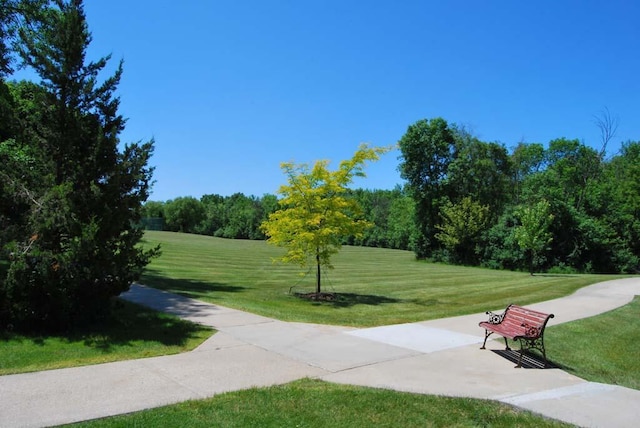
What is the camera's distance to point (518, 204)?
49562 millimetres

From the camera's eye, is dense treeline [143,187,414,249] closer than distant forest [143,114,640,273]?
No

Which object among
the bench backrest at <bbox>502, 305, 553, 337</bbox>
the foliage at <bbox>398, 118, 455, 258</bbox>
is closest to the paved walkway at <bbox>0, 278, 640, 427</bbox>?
the bench backrest at <bbox>502, 305, 553, 337</bbox>

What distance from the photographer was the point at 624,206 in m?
41.6

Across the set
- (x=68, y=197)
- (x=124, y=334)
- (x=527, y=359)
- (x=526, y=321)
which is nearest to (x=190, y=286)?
(x=124, y=334)

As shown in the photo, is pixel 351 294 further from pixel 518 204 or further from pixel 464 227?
pixel 518 204

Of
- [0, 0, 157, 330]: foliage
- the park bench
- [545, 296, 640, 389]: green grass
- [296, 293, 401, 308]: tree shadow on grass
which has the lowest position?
[296, 293, 401, 308]: tree shadow on grass

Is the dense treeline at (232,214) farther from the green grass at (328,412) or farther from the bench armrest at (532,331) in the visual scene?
the green grass at (328,412)

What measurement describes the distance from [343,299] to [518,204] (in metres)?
39.1

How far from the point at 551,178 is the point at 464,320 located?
47064 millimetres

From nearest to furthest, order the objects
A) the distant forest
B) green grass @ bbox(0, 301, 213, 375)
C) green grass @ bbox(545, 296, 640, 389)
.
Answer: green grass @ bbox(0, 301, 213, 375)
green grass @ bbox(545, 296, 640, 389)
the distant forest

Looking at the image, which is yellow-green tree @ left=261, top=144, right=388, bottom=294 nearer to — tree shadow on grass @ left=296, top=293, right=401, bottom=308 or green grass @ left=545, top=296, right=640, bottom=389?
tree shadow on grass @ left=296, top=293, right=401, bottom=308

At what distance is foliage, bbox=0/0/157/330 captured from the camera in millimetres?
8258

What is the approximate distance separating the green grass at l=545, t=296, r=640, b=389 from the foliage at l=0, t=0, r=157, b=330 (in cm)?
846

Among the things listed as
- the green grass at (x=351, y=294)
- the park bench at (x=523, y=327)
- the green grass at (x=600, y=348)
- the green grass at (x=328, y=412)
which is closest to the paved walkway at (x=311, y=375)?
the green grass at (x=328, y=412)
